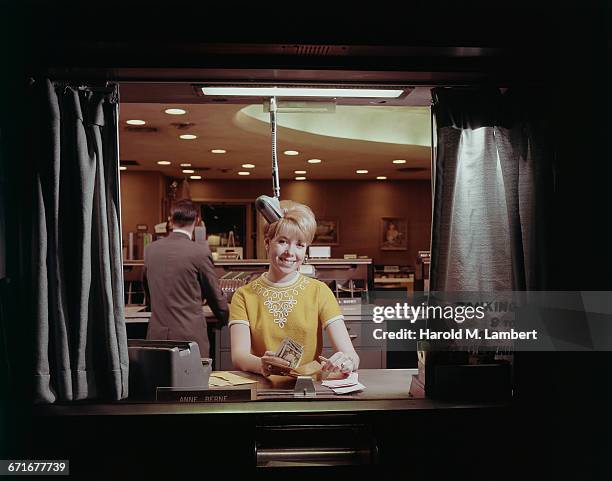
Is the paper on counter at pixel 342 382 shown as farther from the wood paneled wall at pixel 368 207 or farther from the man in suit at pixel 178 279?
the wood paneled wall at pixel 368 207

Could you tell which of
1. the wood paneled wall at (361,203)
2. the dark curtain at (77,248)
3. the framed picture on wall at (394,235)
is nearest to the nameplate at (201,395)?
the dark curtain at (77,248)

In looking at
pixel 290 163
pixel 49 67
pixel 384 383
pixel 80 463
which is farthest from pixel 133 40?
pixel 290 163

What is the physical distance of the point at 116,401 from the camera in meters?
2.04

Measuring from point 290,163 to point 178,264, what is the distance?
17.7 ft

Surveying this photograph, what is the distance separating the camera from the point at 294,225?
2490 millimetres

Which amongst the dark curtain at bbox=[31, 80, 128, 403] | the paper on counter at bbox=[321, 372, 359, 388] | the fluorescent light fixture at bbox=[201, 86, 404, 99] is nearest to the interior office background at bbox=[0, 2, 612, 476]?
the dark curtain at bbox=[31, 80, 128, 403]

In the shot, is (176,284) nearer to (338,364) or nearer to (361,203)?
(338,364)

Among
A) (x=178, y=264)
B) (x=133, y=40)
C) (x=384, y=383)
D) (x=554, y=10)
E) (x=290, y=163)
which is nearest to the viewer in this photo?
(x=133, y=40)

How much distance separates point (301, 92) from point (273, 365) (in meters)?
1.09

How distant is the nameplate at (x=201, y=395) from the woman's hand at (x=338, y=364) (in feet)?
1.19

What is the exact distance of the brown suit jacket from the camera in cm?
357

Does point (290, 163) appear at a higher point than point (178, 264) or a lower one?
higher

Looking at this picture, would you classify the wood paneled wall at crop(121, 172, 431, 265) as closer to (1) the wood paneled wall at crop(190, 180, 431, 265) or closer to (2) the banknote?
(1) the wood paneled wall at crop(190, 180, 431, 265)

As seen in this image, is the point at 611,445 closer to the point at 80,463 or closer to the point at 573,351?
the point at 573,351
